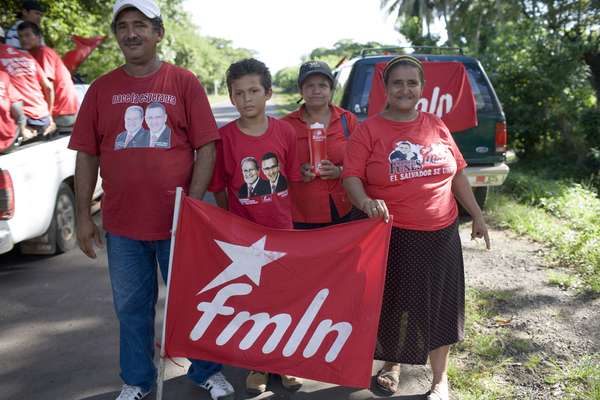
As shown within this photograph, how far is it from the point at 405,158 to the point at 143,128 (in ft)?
4.22

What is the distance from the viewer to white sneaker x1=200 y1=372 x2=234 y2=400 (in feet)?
10.2

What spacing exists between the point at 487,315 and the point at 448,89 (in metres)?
2.84

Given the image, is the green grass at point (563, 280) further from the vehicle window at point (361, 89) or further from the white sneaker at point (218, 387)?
the white sneaker at point (218, 387)

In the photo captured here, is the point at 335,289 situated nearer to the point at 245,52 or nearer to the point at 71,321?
the point at 71,321

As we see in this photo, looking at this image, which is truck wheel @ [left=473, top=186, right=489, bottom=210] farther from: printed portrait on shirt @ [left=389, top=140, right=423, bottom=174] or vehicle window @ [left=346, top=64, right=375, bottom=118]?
printed portrait on shirt @ [left=389, top=140, right=423, bottom=174]

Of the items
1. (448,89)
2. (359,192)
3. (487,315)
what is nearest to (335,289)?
(359,192)

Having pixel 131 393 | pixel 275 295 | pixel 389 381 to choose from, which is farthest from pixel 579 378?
pixel 131 393

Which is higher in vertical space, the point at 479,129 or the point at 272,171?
the point at 272,171

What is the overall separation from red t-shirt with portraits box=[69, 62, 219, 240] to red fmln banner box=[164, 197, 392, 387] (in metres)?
0.20

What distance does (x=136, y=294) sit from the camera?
294 cm

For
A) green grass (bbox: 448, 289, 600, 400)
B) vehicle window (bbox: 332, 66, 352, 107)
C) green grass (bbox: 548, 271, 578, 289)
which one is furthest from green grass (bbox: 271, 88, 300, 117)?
green grass (bbox: 448, 289, 600, 400)

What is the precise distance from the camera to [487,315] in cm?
418

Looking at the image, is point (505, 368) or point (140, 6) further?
point (505, 368)

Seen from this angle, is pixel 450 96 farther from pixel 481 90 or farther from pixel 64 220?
pixel 64 220
